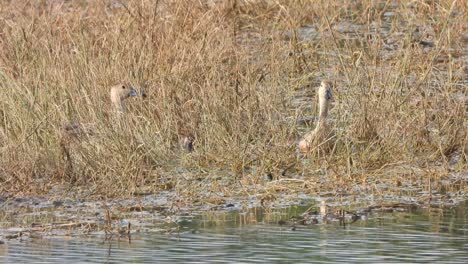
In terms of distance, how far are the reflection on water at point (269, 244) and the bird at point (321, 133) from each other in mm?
1793

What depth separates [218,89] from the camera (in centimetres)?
1079

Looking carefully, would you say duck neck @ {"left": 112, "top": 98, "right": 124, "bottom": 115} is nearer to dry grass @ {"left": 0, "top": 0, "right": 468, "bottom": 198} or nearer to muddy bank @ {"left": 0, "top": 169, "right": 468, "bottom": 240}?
dry grass @ {"left": 0, "top": 0, "right": 468, "bottom": 198}

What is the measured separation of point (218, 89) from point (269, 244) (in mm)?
3590

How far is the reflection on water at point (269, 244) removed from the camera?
6941 mm

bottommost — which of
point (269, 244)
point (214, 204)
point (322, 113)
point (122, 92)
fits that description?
point (269, 244)

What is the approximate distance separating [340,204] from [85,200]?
162 centimetres

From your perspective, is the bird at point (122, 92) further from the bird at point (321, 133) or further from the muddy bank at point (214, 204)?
the muddy bank at point (214, 204)

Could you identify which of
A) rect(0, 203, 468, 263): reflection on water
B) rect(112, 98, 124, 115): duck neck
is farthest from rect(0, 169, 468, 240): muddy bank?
rect(112, 98, 124, 115): duck neck

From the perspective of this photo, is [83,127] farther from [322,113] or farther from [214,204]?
[322,113]

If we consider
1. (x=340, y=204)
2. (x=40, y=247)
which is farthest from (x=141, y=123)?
(x=40, y=247)

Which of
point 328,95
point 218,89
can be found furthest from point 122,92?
point 328,95

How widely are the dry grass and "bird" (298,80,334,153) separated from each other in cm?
10

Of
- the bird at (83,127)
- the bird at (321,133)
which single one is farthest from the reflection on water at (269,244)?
the bird at (321,133)

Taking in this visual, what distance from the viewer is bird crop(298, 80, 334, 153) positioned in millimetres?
10023
